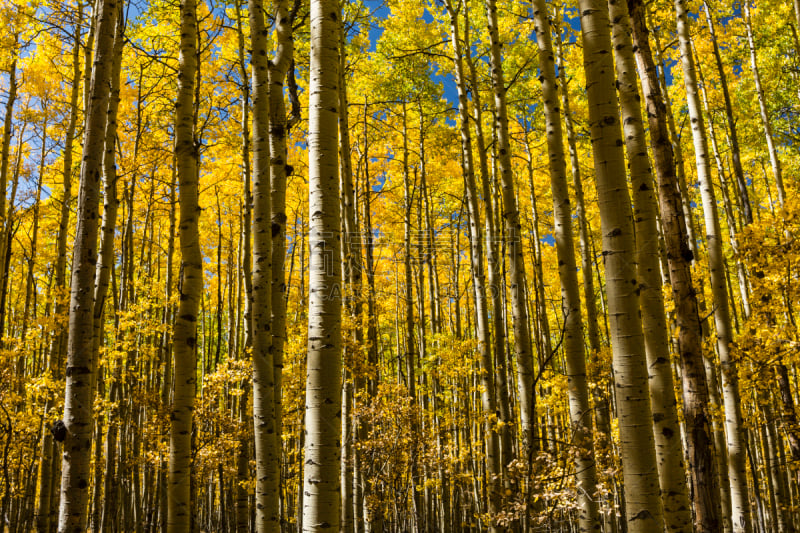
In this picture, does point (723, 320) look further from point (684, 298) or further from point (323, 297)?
point (323, 297)

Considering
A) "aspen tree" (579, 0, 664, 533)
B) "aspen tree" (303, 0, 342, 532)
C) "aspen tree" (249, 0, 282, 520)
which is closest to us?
"aspen tree" (303, 0, 342, 532)

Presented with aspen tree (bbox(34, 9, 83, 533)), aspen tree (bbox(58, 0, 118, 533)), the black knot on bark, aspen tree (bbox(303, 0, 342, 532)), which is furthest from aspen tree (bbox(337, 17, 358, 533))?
aspen tree (bbox(303, 0, 342, 532))

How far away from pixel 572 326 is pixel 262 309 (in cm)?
283

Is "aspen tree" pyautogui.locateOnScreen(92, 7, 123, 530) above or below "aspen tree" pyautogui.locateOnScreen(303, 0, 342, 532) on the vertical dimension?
above

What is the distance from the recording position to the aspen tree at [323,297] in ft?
8.17

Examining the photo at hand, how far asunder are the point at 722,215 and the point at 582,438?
16.0m

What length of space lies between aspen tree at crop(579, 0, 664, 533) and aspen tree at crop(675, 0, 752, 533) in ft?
13.9

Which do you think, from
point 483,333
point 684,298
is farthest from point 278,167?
point 483,333

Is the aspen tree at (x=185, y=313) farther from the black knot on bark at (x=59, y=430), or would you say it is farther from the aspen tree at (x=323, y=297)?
the aspen tree at (x=323, y=297)

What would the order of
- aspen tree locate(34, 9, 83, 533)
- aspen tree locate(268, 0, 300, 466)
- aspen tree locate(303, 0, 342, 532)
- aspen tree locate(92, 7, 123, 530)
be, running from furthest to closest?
aspen tree locate(34, 9, 83, 533)
aspen tree locate(268, 0, 300, 466)
aspen tree locate(92, 7, 123, 530)
aspen tree locate(303, 0, 342, 532)

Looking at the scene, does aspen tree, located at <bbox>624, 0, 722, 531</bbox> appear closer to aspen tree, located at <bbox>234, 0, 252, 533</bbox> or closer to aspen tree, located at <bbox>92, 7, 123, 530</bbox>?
aspen tree, located at <bbox>92, 7, 123, 530</bbox>

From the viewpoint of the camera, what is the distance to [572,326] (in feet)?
15.7

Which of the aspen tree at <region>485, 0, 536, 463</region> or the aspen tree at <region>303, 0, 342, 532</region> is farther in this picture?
the aspen tree at <region>485, 0, 536, 463</region>

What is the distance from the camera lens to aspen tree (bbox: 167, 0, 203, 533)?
436 centimetres
